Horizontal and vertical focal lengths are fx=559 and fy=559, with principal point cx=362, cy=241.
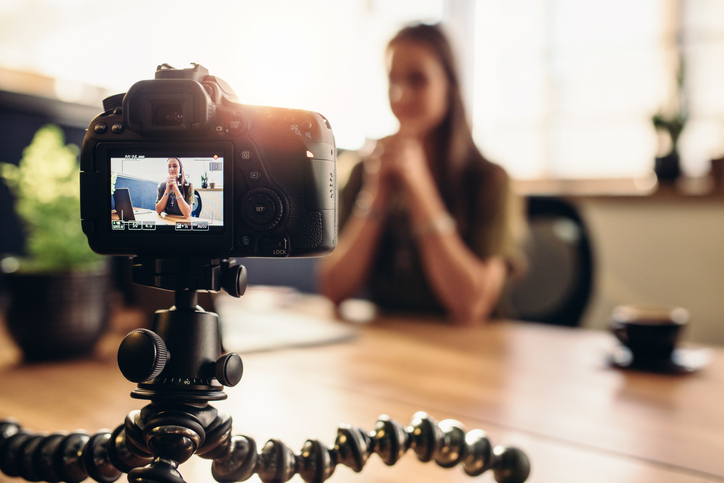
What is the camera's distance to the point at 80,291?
754 mm

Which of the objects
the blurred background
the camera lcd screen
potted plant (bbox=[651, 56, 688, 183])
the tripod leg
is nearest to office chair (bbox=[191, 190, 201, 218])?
the camera lcd screen

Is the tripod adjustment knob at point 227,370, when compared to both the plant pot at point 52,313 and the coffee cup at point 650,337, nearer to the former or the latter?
the plant pot at point 52,313

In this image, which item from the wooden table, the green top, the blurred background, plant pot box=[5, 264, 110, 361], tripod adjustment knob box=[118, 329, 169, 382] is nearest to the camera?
tripod adjustment knob box=[118, 329, 169, 382]

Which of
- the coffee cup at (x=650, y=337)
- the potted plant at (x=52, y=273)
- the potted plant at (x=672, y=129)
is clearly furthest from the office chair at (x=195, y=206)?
the potted plant at (x=672, y=129)

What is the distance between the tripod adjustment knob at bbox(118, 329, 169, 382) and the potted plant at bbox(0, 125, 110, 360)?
485mm

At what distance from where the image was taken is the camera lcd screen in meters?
0.36

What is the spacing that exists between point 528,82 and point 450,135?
1420 mm

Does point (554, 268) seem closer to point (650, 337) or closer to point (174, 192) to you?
point (650, 337)

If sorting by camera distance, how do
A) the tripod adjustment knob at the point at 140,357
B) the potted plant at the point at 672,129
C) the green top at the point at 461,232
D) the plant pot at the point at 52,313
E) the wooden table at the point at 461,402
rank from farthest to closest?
the potted plant at the point at 672,129
the green top at the point at 461,232
the plant pot at the point at 52,313
the wooden table at the point at 461,402
the tripod adjustment knob at the point at 140,357

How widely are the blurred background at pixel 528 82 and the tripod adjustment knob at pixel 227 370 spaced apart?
1.08 meters

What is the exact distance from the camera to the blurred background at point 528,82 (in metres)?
1.37

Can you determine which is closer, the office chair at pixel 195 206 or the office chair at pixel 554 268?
the office chair at pixel 195 206

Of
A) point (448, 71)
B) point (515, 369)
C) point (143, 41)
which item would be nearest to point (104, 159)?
point (515, 369)

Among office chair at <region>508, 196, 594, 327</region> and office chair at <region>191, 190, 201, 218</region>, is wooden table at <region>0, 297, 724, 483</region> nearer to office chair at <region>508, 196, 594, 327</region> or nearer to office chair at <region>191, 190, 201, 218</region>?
office chair at <region>191, 190, 201, 218</region>
